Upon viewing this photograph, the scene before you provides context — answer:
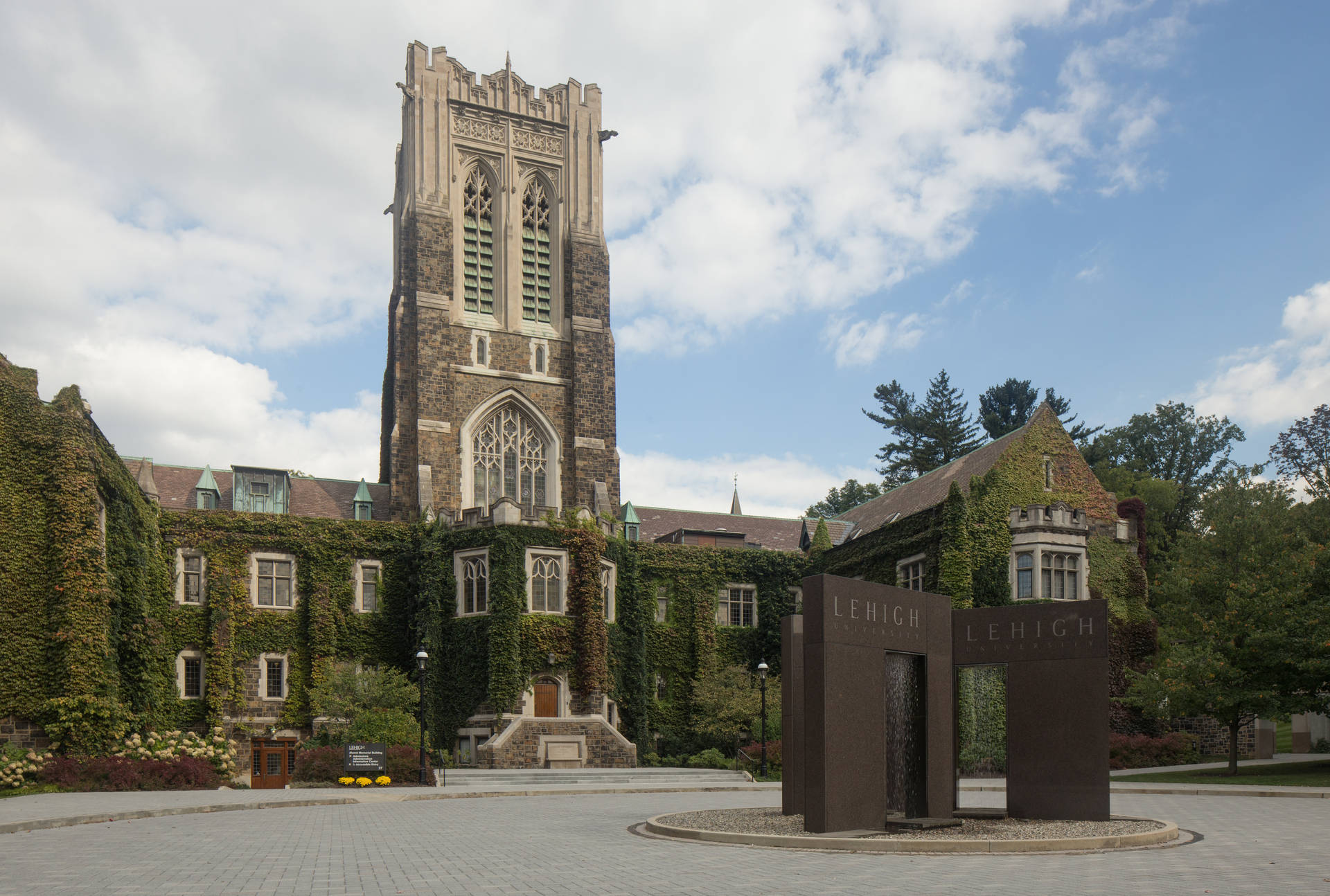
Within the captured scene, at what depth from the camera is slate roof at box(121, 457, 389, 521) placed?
49.8 meters

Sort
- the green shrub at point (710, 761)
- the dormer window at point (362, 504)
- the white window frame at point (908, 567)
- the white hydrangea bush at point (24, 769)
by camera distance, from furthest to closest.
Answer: the dormer window at point (362, 504), the white window frame at point (908, 567), the green shrub at point (710, 761), the white hydrangea bush at point (24, 769)

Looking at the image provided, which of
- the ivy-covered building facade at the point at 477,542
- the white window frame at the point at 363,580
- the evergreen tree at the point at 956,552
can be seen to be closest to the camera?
the ivy-covered building facade at the point at 477,542

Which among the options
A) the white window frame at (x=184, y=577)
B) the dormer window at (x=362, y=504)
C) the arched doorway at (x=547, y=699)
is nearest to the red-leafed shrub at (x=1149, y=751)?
the arched doorway at (x=547, y=699)

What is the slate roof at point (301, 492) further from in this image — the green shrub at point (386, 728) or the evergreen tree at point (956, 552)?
the evergreen tree at point (956, 552)

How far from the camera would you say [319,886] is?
11789 millimetres

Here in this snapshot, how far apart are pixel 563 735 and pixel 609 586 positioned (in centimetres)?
758

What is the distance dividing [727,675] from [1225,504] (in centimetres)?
1992

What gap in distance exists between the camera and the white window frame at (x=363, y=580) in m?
45.5

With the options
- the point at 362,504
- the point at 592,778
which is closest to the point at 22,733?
the point at 592,778

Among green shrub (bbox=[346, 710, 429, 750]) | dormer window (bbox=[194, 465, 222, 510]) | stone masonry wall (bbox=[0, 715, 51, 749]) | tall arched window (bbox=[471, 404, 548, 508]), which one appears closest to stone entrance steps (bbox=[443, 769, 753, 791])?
green shrub (bbox=[346, 710, 429, 750])

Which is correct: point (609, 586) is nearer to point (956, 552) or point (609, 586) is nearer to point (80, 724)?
point (956, 552)

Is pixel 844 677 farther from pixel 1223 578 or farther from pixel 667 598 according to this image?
pixel 667 598

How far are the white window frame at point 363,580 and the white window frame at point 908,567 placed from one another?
1936 cm

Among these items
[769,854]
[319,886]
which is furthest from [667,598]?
[319,886]
